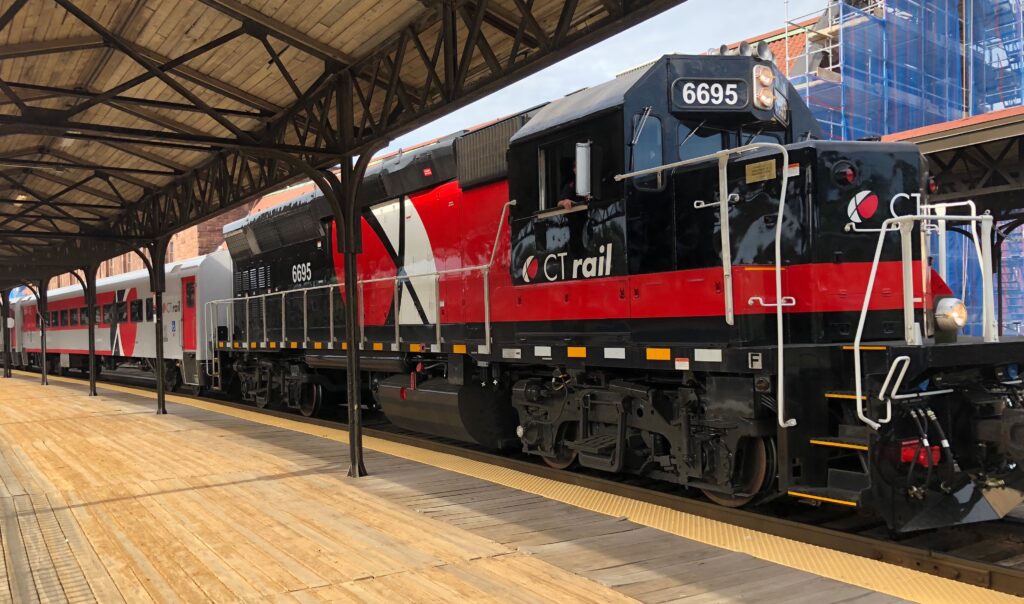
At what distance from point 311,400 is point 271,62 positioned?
650 centimetres

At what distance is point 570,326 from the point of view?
648 cm

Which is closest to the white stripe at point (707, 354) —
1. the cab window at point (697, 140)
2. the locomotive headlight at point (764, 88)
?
the cab window at point (697, 140)

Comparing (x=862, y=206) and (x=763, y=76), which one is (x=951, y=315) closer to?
(x=862, y=206)

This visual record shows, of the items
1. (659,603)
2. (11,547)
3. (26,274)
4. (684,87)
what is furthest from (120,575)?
(26,274)

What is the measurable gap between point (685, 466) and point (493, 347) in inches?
Answer: 97.3

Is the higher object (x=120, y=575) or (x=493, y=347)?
(x=493, y=347)

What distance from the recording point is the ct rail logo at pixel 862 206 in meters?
5.31

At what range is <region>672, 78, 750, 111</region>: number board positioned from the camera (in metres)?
5.94

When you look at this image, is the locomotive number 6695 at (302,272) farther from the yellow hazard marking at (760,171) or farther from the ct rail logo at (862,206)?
the ct rail logo at (862,206)

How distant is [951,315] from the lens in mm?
5047

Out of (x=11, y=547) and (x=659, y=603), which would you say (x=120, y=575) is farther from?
(x=659, y=603)

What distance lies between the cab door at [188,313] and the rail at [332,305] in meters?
0.58

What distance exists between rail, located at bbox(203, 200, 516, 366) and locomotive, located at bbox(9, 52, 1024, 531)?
3.1 inches

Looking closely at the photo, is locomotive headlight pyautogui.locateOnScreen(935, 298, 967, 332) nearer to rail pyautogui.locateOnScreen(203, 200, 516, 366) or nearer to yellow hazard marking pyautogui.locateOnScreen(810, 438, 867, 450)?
yellow hazard marking pyautogui.locateOnScreen(810, 438, 867, 450)
